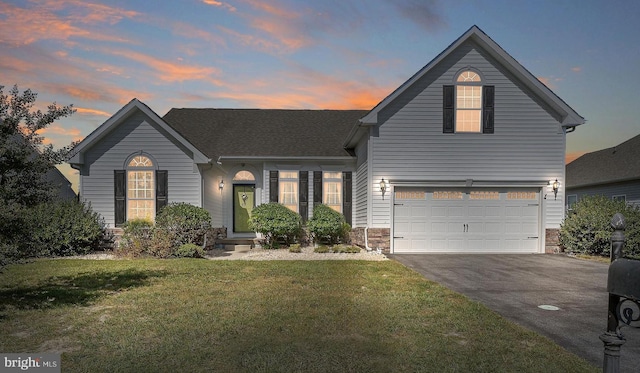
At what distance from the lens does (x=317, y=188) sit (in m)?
19.7

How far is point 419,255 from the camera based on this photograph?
16359 millimetres

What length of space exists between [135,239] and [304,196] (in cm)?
696

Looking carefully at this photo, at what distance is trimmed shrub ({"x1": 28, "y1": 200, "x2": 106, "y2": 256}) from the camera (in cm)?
1562

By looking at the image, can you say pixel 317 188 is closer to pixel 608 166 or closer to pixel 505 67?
pixel 505 67

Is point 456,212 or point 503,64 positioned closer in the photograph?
point 503,64

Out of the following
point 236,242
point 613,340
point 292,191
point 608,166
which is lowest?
point 236,242

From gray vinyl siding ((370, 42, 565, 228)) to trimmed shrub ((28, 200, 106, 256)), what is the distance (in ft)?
33.0

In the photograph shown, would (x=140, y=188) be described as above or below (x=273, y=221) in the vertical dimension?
above

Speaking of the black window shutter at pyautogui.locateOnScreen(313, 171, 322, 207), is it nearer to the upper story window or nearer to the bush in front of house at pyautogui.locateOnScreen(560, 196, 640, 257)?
the upper story window

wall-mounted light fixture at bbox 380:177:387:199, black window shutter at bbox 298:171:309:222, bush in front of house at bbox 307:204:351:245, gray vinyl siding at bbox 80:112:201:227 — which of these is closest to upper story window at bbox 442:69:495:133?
wall-mounted light fixture at bbox 380:177:387:199

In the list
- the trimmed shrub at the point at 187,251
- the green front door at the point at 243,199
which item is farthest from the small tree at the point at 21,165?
the green front door at the point at 243,199

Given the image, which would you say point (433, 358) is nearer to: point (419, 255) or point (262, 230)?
point (419, 255)

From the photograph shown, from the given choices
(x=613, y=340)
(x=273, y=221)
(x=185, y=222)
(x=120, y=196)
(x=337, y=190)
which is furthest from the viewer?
(x=337, y=190)

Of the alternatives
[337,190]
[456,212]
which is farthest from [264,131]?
[456,212]
